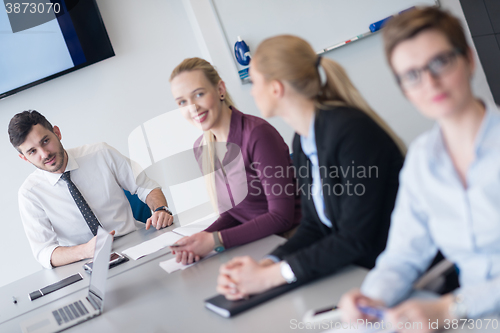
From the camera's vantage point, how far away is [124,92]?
3488 mm

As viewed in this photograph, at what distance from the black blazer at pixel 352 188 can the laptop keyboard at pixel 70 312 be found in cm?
74

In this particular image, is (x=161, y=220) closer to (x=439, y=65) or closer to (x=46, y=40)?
(x=439, y=65)

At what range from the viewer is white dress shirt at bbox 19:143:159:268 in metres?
2.46

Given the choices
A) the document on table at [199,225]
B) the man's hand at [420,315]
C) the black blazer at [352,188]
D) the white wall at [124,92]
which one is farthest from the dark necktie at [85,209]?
the man's hand at [420,315]

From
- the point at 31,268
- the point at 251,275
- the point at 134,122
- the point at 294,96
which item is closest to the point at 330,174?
the point at 294,96

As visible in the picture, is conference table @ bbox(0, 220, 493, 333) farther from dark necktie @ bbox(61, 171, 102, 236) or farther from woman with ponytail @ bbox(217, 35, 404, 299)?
dark necktie @ bbox(61, 171, 102, 236)

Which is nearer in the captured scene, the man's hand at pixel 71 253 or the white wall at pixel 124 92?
the man's hand at pixel 71 253

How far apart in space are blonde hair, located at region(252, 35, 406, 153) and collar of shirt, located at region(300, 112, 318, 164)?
67mm

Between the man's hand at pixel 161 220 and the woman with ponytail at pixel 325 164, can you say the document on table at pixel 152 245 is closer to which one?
the man's hand at pixel 161 220

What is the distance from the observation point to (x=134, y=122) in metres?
3.53

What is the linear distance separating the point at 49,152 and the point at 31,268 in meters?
1.37

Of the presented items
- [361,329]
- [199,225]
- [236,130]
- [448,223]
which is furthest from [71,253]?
[448,223]

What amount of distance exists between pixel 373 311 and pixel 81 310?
40.5 inches

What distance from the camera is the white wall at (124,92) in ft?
10.7
